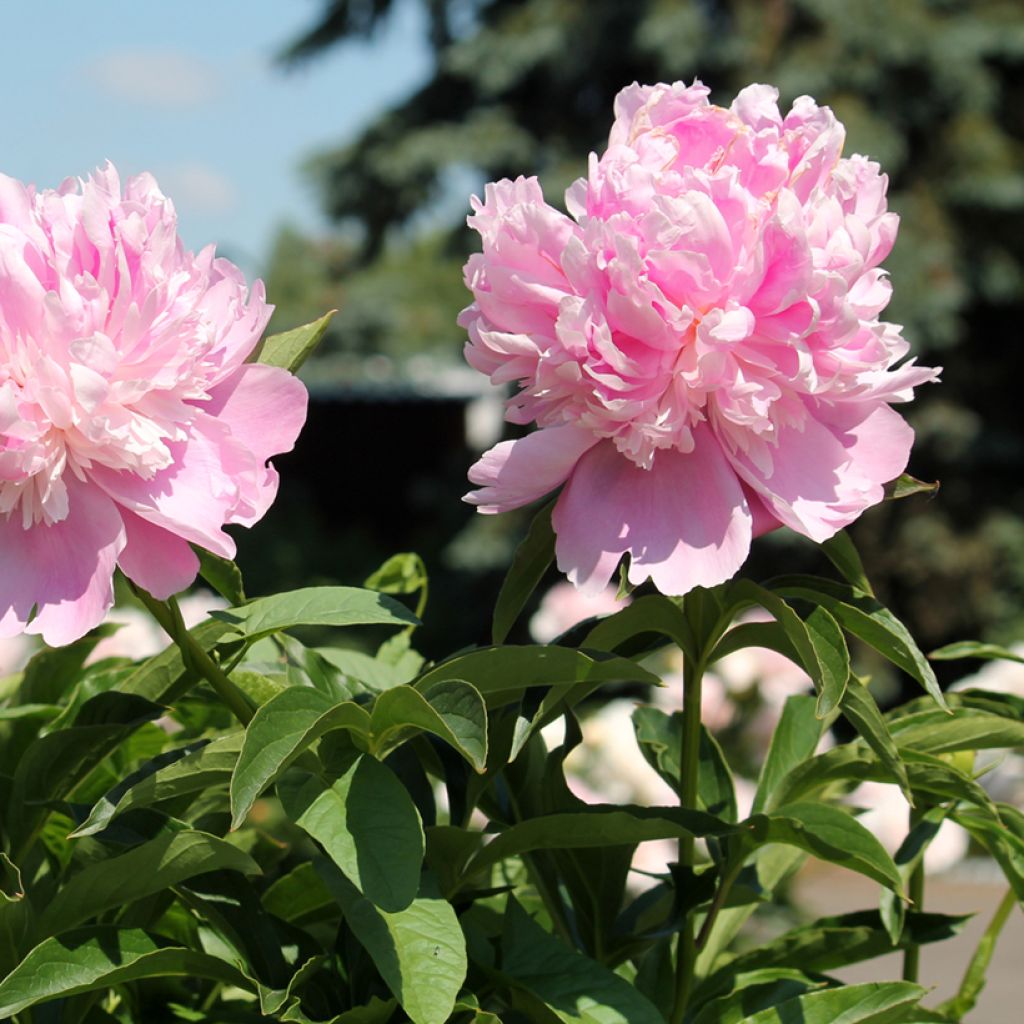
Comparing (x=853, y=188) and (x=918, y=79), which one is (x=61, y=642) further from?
(x=918, y=79)

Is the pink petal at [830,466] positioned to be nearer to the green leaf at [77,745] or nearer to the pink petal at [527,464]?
the pink petal at [527,464]

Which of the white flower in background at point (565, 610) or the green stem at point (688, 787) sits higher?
the green stem at point (688, 787)

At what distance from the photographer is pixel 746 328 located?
0.65 m

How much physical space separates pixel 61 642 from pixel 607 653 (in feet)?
0.80

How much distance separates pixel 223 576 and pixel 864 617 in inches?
13.7

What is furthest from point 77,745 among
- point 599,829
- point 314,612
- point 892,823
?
point 892,823

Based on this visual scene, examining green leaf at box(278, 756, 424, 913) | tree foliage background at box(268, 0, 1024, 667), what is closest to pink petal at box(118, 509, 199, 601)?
green leaf at box(278, 756, 424, 913)

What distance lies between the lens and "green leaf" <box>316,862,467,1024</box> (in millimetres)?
590

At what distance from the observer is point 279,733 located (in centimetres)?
60

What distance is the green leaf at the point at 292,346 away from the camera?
2.49ft

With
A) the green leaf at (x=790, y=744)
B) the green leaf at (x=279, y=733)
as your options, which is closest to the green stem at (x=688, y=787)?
the green leaf at (x=790, y=744)

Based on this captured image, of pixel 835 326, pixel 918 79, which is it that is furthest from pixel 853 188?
pixel 918 79

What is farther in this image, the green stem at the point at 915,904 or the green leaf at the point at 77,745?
the green stem at the point at 915,904

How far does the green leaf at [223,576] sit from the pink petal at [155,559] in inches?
4.8
